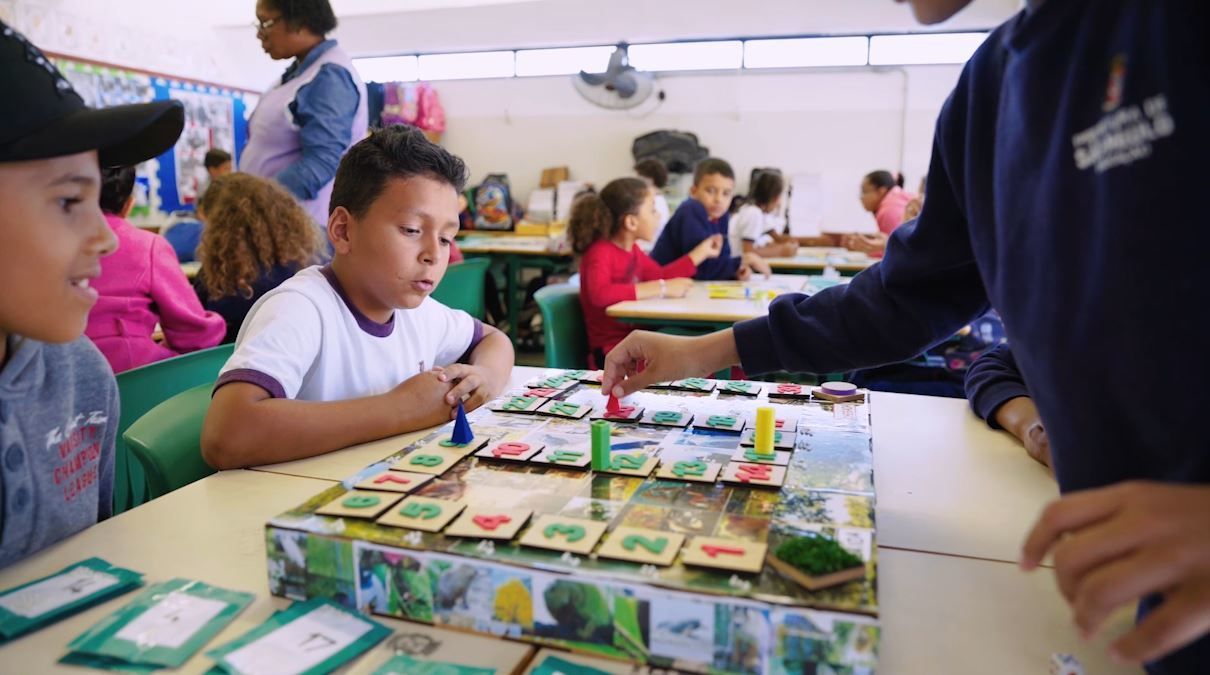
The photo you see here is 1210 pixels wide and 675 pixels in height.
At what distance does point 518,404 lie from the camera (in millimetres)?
1206

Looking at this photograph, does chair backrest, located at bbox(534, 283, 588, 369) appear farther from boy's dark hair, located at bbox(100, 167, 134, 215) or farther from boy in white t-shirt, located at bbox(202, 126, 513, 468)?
boy's dark hair, located at bbox(100, 167, 134, 215)

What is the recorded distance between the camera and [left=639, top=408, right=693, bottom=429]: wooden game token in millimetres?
1115

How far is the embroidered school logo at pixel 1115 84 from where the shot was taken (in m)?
0.55

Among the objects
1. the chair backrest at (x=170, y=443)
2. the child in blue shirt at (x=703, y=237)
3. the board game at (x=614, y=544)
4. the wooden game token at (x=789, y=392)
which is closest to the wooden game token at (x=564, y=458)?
the board game at (x=614, y=544)

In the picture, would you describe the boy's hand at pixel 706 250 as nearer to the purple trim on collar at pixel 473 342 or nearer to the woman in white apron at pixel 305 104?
the woman in white apron at pixel 305 104

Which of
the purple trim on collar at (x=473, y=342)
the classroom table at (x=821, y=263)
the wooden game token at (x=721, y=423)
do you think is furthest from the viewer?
the classroom table at (x=821, y=263)

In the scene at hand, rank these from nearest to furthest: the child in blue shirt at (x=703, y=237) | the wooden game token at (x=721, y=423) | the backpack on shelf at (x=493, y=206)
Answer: the wooden game token at (x=721, y=423) → the child in blue shirt at (x=703, y=237) → the backpack on shelf at (x=493, y=206)

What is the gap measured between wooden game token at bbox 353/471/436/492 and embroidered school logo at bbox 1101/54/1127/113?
682mm

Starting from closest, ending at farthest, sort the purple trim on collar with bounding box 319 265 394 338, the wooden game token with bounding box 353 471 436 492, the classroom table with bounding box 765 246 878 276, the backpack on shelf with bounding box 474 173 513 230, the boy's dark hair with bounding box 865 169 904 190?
the wooden game token with bounding box 353 471 436 492 < the purple trim on collar with bounding box 319 265 394 338 < the classroom table with bounding box 765 246 878 276 < the boy's dark hair with bounding box 865 169 904 190 < the backpack on shelf with bounding box 474 173 513 230

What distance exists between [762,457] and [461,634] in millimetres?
Result: 408

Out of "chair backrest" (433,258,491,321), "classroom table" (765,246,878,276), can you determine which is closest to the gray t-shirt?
"chair backrest" (433,258,491,321)

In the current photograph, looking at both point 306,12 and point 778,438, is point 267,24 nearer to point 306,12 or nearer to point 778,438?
point 306,12

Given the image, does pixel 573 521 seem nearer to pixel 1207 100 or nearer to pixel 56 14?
pixel 1207 100

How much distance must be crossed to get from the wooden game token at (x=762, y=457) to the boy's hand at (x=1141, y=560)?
435mm
